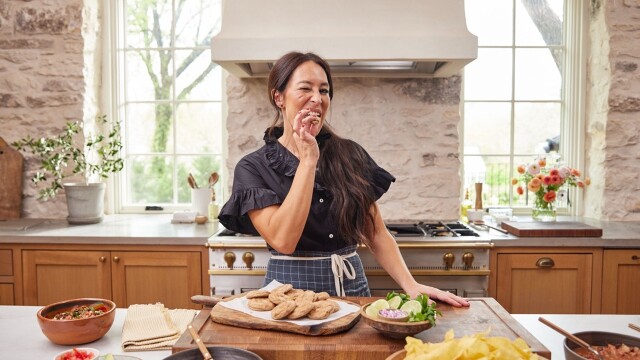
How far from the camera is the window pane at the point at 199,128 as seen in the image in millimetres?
3604

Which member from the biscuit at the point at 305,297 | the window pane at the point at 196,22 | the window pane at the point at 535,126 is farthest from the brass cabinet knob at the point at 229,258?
the window pane at the point at 535,126

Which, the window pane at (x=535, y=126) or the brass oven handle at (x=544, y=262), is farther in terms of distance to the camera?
the window pane at (x=535, y=126)

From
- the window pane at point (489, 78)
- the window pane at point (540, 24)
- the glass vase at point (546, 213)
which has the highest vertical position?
the window pane at point (540, 24)

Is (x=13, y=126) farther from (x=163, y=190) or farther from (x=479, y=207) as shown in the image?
(x=479, y=207)

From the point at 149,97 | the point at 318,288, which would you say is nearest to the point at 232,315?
the point at 318,288

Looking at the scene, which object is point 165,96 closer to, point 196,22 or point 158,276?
point 196,22

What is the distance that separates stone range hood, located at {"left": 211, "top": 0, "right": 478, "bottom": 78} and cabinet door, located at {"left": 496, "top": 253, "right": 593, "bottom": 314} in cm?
109

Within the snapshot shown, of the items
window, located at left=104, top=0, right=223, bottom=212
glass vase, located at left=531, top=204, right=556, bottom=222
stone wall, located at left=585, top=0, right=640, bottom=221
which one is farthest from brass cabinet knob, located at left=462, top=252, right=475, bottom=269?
window, located at left=104, top=0, right=223, bottom=212

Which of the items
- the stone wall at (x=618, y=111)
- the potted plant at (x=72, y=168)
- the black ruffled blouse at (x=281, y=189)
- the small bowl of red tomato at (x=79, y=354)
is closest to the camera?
the small bowl of red tomato at (x=79, y=354)

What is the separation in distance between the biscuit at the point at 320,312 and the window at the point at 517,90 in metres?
2.54

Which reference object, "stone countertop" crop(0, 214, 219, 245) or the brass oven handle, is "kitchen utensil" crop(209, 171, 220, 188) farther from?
the brass oven handle

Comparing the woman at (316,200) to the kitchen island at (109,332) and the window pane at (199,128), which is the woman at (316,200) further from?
the window pane at (199,128)

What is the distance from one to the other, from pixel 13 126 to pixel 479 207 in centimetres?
303

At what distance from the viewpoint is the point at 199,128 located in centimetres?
362
